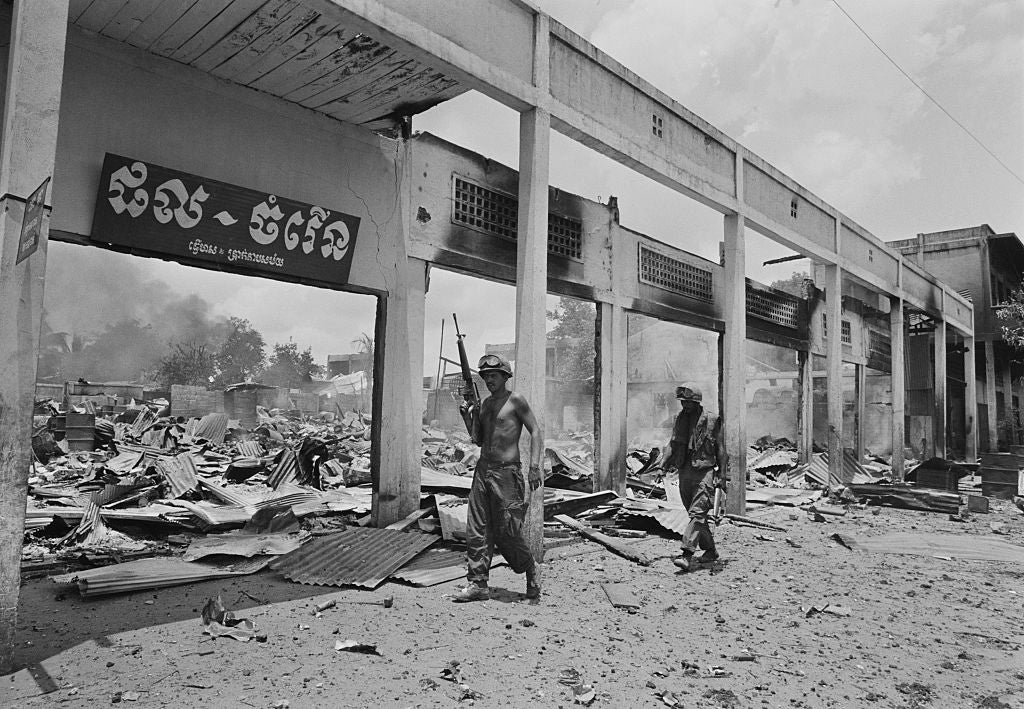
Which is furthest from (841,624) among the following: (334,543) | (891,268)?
(891,268)

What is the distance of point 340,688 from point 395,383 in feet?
15.1

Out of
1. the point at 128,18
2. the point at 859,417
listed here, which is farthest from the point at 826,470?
the point at 128,18

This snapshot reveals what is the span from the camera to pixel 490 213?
345 inches

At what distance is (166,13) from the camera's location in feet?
17.7

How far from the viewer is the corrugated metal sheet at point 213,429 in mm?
17812

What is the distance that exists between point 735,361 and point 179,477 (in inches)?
347

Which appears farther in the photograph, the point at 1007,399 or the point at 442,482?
the point at 1007,399

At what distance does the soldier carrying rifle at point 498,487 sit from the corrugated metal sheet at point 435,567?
390 mm

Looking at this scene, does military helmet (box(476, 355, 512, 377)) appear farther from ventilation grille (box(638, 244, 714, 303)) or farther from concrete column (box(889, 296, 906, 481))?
concrete column (box(889, 296, 906, 481))

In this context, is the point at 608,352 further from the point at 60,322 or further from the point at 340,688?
the point at 60,322

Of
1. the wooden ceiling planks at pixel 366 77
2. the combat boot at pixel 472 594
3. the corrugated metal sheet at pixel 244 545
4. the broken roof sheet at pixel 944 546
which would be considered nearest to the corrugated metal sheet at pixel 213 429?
the corrugated metal sheet at pixel 244 545

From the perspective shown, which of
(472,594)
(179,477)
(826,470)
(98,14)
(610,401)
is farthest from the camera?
(826,470)

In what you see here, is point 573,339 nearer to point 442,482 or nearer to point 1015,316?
point 1015,316

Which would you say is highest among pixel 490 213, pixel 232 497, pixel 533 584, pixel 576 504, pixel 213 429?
pixel 490 213
